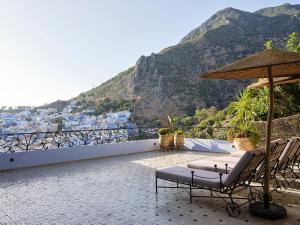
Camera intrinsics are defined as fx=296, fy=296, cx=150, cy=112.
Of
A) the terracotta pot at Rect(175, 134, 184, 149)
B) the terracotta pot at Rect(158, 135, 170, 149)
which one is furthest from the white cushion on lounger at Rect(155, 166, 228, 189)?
the terracotta pot at Rect(175, 134, 184, 149)

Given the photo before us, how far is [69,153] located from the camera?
9.46 m

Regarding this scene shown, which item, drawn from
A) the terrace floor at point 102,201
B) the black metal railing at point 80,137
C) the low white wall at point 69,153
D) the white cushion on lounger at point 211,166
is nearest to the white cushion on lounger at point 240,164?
the terrace floor at point 102,201

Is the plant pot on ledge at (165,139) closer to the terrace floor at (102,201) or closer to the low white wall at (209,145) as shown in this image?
the low white wall at (209,145)

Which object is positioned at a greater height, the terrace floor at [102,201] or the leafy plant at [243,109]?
the leafy plant at [243,109]

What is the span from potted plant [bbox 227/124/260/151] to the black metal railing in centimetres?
202

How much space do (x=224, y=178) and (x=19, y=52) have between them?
13.3 meters

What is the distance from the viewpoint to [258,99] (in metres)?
11.3

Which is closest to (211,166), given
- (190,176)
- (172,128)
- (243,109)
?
(190,176)

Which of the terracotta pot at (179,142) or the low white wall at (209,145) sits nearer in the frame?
the low white wall at (209,145)

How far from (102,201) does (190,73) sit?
22.3 meters

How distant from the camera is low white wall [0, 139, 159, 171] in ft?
27.5

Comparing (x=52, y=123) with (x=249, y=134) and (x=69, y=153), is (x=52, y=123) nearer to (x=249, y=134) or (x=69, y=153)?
(x=69, y=153)

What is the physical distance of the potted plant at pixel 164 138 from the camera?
1130 cm

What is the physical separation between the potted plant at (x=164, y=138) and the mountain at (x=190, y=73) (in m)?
10.4
